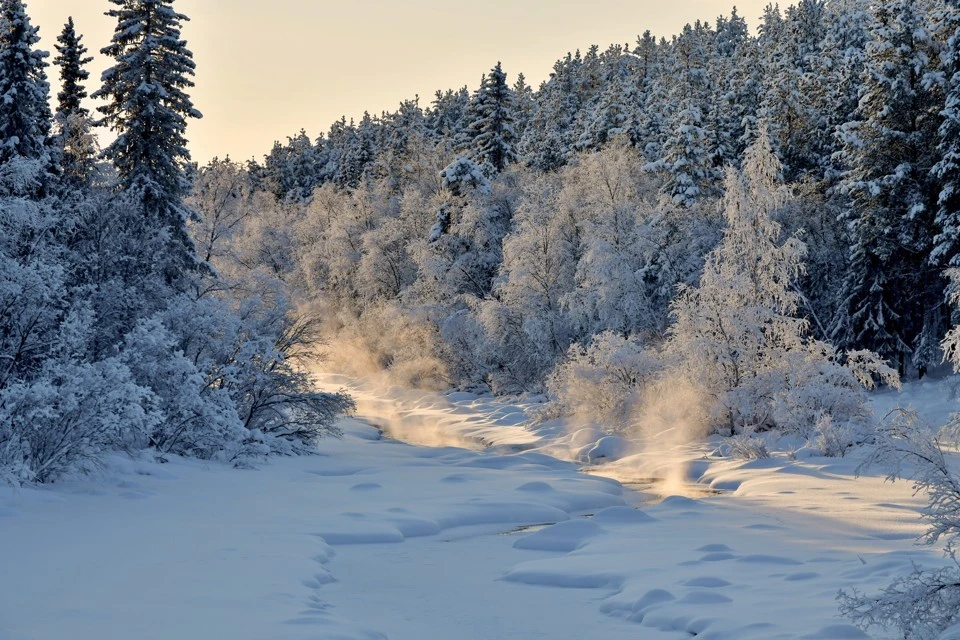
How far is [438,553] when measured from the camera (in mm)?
11758

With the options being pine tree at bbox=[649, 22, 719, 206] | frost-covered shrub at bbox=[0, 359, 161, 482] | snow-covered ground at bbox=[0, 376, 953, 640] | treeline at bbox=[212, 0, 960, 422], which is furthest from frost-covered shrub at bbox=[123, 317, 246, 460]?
pine tree at bbox=[649, 22, 719, 206]

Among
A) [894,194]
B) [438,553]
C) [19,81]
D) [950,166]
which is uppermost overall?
[19,81]

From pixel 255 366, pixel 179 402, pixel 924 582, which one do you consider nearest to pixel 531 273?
pixel 255 366

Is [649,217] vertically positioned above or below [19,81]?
below

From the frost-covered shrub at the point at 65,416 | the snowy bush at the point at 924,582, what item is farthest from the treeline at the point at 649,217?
the frost-covered shrub at the point at 65,416

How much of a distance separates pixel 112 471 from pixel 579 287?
2481 cm

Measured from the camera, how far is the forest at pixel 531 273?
45.4 ft

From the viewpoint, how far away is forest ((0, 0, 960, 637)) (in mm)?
13844

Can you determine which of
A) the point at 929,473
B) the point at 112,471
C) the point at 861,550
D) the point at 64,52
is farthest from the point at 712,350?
the point at 64,52

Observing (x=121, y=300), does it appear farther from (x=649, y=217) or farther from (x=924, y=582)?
(x=649, y=217)

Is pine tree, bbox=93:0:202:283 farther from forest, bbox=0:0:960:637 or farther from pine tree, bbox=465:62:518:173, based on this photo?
pine tree, bbox=465:62:518:173

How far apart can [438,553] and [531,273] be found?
25855 mm

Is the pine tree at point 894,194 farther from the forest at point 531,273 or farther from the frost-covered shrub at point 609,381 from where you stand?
the frost-covered shrub at point 609,381

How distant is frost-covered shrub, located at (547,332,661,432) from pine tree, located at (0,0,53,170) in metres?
16.1
